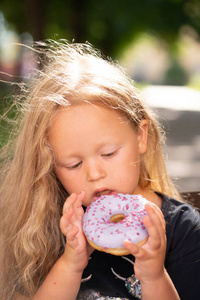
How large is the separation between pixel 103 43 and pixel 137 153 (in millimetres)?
19962

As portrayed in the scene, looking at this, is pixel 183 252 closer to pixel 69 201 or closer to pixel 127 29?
pixel 69 201

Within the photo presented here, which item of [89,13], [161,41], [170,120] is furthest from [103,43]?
[170,120]

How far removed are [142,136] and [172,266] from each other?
59 centimetres

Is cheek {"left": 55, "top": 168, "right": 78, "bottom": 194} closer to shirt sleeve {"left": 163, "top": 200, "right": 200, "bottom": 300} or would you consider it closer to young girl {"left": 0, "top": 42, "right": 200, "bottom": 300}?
young girl {"left": 0, "top": 42, "right": 200, "bottom": 300}

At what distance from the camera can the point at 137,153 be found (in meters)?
2.08

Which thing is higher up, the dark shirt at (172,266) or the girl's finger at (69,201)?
the girl's finger at (69,201)

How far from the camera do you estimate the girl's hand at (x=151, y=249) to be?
1.70 meters

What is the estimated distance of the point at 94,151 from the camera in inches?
76.6

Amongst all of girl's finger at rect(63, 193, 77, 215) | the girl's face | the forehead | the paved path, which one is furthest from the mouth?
the paved path

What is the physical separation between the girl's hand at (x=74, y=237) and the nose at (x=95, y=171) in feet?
0.27

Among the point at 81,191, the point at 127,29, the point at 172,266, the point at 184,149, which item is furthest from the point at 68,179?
the point at 127,29

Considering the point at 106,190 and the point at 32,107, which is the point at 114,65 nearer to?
the point at 32,107

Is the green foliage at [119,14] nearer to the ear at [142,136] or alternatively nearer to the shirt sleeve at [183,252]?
the ear at [142,136]

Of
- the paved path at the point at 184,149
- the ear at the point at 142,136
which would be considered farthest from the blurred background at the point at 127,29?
the ear at the point at 142,136
